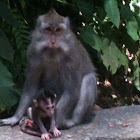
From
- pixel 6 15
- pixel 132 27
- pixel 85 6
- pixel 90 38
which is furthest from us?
pixel 132 27

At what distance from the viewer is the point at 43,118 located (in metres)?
5.05

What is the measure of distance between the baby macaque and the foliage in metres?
0.49

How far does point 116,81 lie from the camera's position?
26.2 ft

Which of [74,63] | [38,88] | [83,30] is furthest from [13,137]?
[83,30]

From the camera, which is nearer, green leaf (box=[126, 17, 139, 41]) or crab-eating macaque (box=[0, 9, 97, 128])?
crab-eating macaque (box=[0, 9, 97, 128])

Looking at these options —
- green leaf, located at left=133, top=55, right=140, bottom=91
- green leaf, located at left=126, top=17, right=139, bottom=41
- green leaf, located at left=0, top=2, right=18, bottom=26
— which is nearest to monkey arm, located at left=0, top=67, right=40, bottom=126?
green leaf, located at left=0, top=2, right=18, bottom=26

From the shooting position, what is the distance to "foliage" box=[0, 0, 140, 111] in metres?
5.69

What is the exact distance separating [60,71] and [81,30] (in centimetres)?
118

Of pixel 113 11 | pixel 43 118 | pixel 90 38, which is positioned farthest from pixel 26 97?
pixel 113 11

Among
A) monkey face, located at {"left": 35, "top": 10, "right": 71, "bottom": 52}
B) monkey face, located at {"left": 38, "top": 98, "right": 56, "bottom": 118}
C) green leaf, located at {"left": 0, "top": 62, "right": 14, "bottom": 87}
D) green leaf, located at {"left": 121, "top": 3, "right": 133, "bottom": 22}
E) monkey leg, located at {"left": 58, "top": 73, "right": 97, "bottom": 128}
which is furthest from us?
green leaf, located at {"left": 121, "top": 3, "right": 133, "bottom": 22}

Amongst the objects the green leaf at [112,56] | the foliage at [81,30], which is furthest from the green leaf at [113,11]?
the green leaf at [112,56]

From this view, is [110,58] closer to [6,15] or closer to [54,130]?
[6,15]

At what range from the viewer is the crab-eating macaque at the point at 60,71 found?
192 inches

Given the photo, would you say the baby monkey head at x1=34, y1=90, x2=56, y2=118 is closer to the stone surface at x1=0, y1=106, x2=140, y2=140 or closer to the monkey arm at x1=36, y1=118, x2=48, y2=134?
the monkey arm at x1=36, y1=118, x2=48, y2=134
